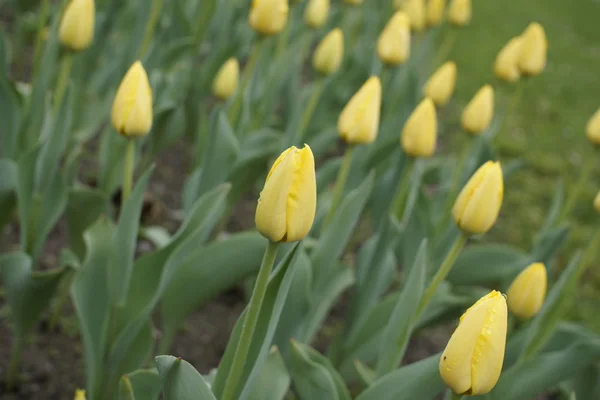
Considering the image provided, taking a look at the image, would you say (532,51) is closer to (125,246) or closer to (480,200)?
(480,200)

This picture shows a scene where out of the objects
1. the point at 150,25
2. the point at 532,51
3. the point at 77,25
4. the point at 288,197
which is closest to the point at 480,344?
the point at 288,197

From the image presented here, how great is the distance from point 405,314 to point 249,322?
44 cm

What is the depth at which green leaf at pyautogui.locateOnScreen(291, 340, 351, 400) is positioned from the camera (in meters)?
1.50

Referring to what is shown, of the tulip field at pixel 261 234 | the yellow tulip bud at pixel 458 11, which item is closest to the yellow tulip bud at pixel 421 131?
the tulip field at pixel 261 234

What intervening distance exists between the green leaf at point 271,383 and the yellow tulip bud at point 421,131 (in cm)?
63

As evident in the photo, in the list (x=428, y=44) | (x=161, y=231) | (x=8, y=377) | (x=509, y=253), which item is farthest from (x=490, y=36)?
(x=8, y=377)

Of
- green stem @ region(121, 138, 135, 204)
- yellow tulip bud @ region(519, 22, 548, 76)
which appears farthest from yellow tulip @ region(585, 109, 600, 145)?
green stem @ region(121, 138, 135, 204)

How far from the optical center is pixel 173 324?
6.60 feet

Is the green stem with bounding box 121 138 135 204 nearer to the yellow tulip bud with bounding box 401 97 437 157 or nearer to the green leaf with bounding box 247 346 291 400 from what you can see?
the green leaf with bounding box 247 346 291 400

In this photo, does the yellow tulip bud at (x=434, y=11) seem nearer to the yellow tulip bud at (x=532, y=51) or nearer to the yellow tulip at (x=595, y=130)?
the yellow tulip bud at (x=532, y=51)

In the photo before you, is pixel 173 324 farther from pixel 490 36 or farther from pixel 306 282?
pixel 490 36

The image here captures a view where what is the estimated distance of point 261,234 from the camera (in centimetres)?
114

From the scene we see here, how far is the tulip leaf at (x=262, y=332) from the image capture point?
129 cm

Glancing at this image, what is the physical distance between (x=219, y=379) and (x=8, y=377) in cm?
90
